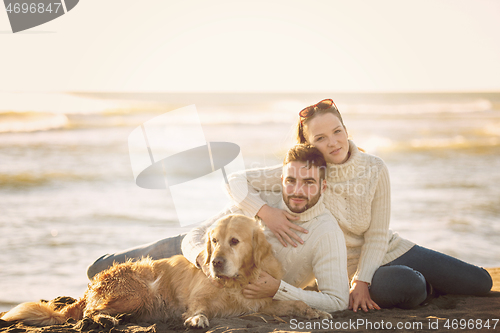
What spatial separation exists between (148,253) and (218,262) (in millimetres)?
1514

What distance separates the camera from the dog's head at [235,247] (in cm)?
295

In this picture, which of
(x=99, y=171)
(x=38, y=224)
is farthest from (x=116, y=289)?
(x=99, y=171)

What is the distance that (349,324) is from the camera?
281cm

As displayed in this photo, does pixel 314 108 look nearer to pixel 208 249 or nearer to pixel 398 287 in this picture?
pixel 208 249

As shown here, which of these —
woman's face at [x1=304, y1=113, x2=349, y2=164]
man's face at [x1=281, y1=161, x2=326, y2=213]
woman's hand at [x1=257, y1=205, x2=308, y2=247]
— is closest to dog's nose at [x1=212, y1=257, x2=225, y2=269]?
woman's hand at [x1=257, y1=205, x2=308, y2=247]

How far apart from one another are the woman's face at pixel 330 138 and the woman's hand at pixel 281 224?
60cm

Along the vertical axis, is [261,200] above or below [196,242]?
above

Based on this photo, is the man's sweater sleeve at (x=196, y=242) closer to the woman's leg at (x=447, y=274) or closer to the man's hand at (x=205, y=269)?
the man's hand at (x=205, y=269)

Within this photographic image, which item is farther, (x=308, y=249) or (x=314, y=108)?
(x=314, y=108)

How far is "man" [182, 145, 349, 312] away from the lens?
2963mm

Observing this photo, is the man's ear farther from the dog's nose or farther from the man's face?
the dog's nose

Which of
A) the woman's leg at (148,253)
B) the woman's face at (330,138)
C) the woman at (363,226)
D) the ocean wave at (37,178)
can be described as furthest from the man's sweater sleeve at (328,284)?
the ocean wave at (37,178)

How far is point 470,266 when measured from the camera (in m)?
3.64

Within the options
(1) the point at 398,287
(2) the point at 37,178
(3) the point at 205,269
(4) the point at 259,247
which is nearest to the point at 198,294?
(3) the point at 205,269
